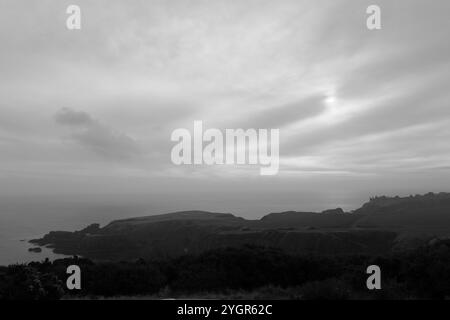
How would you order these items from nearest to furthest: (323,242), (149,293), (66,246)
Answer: (149,293)
(323,242)
(66,246)

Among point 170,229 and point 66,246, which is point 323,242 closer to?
point 170,229

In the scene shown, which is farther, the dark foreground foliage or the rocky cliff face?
the rocky cliff face

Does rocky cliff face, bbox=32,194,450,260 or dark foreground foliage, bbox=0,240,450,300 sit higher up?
dark foreground foliage, bbox=0,240,450,300

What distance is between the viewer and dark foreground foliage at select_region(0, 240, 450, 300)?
1257 cm

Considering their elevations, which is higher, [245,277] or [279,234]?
[245,277]

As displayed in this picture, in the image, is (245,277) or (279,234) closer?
(245,277)

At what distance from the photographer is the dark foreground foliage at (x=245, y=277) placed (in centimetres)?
1257

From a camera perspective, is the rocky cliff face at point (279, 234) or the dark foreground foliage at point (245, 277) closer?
the dark foreground foliage at point (245, 277)

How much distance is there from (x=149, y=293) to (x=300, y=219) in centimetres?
9049

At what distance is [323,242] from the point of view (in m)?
60.6

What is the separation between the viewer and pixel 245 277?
15633 mm

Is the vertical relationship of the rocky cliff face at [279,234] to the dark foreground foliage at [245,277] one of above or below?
below
